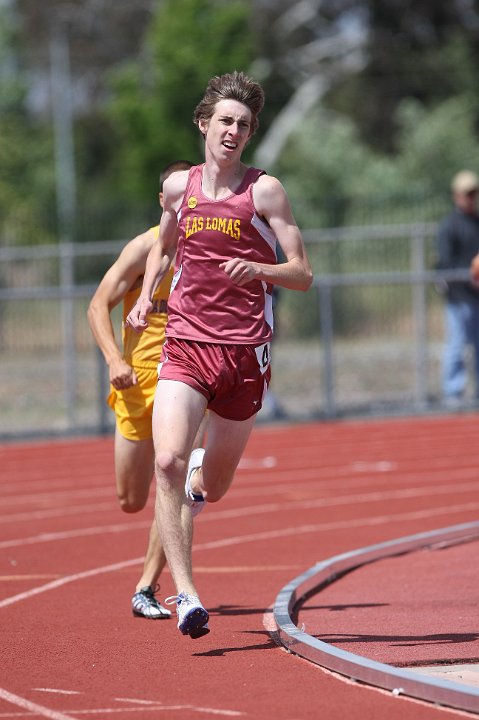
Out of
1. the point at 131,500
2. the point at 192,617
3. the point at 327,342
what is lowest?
the point at 327,342

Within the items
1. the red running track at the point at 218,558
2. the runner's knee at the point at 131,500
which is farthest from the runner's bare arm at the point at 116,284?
the red running track at the point at 218,558

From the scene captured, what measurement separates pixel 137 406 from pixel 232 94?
5.82ft

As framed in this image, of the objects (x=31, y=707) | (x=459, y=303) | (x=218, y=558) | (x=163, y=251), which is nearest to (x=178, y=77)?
(x=459, y=303)

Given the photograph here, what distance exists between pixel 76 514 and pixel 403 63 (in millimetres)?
45574

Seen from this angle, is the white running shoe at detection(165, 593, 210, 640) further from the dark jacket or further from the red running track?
the dark jacket

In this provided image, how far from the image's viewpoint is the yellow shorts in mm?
7809

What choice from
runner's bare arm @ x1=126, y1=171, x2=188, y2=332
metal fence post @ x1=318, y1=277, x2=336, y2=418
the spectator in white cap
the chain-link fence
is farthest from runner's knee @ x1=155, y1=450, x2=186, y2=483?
metal fence post @ x1=318, y1=277, x2=336, y2=418

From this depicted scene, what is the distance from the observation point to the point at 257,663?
251 inches

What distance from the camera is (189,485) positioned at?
281 inches

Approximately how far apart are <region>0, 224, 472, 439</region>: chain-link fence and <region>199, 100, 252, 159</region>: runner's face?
11062mm

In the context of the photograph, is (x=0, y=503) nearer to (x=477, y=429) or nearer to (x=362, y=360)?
(x=477, y=429)

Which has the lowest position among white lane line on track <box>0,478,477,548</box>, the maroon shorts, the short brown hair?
white lane line on track <box>0,478,477,548</box>

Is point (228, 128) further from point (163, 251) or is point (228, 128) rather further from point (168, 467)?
point (168, 467)

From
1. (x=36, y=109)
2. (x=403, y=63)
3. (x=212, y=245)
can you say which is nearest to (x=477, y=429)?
(x=212, y=245)
